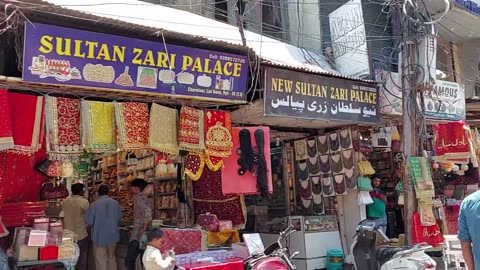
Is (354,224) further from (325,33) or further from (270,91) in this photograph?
(325,33)

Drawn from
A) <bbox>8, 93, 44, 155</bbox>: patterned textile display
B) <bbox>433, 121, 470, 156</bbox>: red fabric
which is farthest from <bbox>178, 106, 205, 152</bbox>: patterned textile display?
<bbox>433, 121, 470, 156</bbox>: red fabric

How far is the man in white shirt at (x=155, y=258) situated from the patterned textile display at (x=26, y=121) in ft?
5.52

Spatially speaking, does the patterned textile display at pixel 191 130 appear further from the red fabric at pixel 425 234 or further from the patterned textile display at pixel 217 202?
the red fabric at pixel 425 234

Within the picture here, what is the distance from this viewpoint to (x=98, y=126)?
217 inches

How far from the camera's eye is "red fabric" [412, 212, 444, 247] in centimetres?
752

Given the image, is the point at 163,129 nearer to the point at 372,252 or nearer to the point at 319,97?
the point at 319,97

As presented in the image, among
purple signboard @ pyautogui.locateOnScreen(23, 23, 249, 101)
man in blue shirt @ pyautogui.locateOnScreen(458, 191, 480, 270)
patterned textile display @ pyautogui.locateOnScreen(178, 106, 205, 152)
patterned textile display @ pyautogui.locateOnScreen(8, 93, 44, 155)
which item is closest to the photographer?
man in blue shirt @ pyautogui.locateOnScreen(458, 191, 480, 270)

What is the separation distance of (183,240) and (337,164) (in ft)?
10.9

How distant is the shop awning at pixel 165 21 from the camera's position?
526 cm

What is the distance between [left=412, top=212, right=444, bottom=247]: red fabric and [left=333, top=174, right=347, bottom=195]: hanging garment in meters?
1.27

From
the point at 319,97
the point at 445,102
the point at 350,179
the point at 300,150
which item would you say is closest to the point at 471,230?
the point at 319,97

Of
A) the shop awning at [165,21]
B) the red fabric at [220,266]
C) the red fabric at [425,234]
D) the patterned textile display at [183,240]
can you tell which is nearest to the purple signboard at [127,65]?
the shop awning at [165,21]

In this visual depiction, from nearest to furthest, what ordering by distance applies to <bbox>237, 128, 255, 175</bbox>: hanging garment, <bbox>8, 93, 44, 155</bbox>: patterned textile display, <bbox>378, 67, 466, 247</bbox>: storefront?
<bbox>8, 93, 44, 155</bbox>: patterned textile display → <bbox>237, 128, 255, 175</bbox>: hanging garment → <bbox>378, 67, 466, 247</bbox>: storefront

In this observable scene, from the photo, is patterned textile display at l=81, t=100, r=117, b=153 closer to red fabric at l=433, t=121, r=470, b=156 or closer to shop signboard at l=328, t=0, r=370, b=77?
shop signboard at l=328, t=0, r=370, b=77
